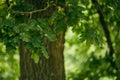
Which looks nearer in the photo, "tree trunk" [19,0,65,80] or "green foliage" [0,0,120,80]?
"green foliage" [0,0,120,80]

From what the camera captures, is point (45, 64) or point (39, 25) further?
point (45, 64)

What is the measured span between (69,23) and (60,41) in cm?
105

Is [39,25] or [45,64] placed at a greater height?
[39,25]

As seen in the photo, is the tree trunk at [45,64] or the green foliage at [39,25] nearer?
the green foliage at [39,25]

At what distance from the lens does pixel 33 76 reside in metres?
4.56

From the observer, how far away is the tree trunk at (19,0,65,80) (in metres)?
4.55

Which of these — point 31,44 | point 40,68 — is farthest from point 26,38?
point 40,68

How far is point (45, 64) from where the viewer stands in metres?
4.55

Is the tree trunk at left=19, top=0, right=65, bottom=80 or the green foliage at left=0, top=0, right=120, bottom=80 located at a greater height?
the green foliage at left=0, top=0, right=120, bottom=80

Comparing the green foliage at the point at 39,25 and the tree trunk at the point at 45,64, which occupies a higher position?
the green foliage at the point at 39,25

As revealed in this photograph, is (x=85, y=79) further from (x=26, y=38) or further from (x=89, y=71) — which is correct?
(x=26, y=38)

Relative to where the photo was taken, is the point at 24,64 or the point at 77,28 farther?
the point at 24,64

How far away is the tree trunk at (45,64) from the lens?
455 cm

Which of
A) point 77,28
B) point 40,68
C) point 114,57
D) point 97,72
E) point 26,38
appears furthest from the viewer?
point 97,72
